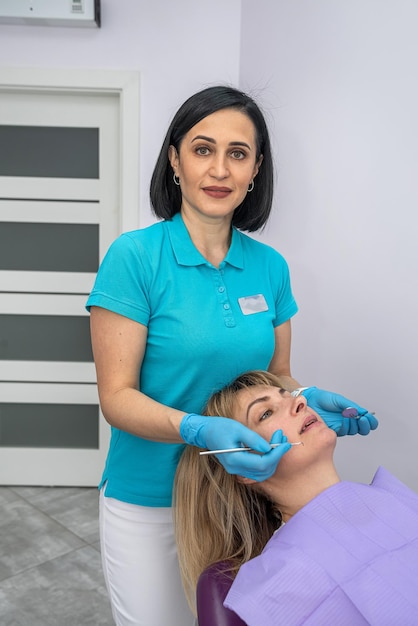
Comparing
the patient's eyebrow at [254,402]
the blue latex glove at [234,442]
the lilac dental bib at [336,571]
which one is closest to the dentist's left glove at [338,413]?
the patient's eyebrow at [254,402]

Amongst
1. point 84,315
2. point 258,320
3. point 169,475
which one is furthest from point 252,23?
point 169,475

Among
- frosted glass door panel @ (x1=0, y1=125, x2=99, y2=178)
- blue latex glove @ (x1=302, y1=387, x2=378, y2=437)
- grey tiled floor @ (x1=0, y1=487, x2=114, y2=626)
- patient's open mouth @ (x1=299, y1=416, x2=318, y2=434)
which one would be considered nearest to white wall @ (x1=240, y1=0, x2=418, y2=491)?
blue latex glove @ (x1=302, y1=387, x2=378, y2=437)

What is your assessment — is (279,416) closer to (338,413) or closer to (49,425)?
(338,413)

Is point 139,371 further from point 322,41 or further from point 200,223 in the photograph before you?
point 322,41

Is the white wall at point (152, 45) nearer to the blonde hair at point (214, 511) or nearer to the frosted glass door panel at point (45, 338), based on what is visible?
the frosted glass door panel at point (45, 338)

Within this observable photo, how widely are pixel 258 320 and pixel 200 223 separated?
0.76 feet

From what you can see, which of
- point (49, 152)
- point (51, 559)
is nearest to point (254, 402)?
point (51, 559)

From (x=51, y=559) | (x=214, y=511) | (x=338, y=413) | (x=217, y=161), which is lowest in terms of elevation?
(x=51, y=559)

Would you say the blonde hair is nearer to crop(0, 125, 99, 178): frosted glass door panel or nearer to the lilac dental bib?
the lilac dental bib

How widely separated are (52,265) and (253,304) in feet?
6.28

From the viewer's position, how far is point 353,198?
2.03 m

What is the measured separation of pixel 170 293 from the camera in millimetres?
1170

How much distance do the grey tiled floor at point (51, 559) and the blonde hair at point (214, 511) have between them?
1.06 meters

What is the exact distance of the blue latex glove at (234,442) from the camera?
978 millimetres
